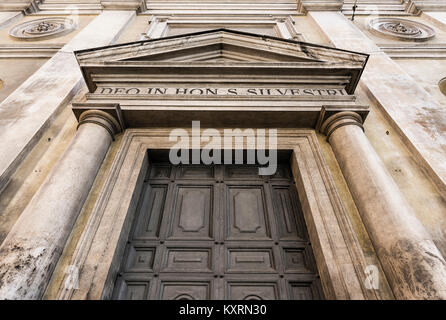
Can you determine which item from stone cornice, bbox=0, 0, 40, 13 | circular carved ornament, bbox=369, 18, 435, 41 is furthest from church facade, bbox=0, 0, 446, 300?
stone cornice, bbox=0, 0, 40, 13

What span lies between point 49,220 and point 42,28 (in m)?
7.76

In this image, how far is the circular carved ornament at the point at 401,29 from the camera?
7.89 metres

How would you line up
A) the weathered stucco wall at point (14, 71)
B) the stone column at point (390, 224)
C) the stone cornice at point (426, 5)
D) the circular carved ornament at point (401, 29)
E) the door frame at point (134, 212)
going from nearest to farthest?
the stone column at point (390, 224), the door frame at point (134, 212), the weathered stucco wall at point (14, 71), the circular carved ornament at point (401, 29), the stone cornice at point (426, 5)

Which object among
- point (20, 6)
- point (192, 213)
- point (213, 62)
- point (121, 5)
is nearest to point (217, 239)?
point (192, 213)

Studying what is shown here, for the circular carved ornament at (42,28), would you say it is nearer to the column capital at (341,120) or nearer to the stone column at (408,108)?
the stone column at (408,108)

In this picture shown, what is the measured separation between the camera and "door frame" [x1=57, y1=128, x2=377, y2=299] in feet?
9.90

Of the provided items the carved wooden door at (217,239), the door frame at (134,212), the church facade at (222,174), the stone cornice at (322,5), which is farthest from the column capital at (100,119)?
the stone cornice at (322,5)

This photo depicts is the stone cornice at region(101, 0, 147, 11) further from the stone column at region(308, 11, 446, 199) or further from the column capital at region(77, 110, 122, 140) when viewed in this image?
the column capital at region(77, 110, 122, 140)

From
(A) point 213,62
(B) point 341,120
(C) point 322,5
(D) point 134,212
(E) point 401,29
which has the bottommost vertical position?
(D) point 134,212

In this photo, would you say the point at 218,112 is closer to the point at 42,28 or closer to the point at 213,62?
the point at 213,62

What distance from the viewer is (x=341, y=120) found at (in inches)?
175

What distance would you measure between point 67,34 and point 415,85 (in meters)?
8.96

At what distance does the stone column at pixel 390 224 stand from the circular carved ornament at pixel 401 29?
5.36 m

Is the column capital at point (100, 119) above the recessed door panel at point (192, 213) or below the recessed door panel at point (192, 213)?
above
